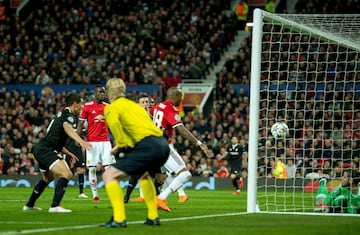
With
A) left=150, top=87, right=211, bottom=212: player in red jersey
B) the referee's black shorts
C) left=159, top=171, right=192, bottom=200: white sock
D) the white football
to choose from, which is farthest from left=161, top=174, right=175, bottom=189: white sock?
the referee's black shorts

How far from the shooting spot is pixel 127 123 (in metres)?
10.3

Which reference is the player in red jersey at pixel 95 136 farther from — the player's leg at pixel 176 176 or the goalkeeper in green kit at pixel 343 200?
the goalkeeper in green kit at pixel 343 200

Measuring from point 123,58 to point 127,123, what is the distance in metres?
24.3

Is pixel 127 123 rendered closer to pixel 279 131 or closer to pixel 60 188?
pixel 60 188

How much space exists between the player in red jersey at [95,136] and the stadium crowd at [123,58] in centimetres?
896

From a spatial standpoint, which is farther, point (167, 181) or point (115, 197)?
point (167, 181)

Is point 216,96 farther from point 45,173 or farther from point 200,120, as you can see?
point 45,173

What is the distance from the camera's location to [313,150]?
Answer: 20.6 meters

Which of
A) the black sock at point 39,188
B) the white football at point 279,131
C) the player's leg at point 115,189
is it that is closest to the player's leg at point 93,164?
the black sock at point 39,188

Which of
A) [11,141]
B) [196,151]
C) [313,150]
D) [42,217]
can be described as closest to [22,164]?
[11,141]

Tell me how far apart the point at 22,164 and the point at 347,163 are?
570 inches

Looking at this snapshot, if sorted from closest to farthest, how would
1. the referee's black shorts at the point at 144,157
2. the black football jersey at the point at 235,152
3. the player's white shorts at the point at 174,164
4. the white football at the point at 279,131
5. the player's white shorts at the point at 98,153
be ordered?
the referee's black shorts at the point at 144,157 < the player's white shorts at the point at 174,164 < the player's white shorts at the point at 98,153 < the white football at the point at 279,131 < the black football jersey at the point at 235,152

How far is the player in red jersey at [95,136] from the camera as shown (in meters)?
18.4

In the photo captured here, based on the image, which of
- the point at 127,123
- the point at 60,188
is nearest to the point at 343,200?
the point at 60,188
